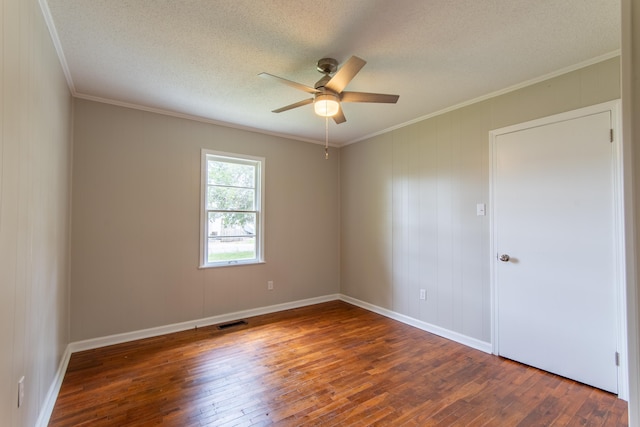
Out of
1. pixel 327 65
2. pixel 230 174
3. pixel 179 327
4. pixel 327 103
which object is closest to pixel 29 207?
pixel 327 103

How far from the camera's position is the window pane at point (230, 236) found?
12.6ft

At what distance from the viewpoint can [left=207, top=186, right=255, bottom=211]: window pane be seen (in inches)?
152

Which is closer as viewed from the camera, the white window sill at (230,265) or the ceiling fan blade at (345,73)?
the ceiling fan blade at (345,73)

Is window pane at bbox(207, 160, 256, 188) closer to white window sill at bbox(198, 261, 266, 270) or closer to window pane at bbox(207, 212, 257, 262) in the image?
window pane at bbox(207, 212, 257, 262)

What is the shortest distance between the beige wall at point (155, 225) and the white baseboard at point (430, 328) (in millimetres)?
1070

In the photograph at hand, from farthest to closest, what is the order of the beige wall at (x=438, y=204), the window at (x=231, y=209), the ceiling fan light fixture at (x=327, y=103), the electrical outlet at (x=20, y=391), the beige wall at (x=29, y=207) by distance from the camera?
the window at (x=231, y=209)
the beige wall at (x=438, y=204)
the ceiling fan light fixture at (x=327, y=103)
the electrical outlet at (x=20, y=391)
the beige wall at (x=29, y=207)

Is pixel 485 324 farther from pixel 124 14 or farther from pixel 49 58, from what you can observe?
pixel 49 58

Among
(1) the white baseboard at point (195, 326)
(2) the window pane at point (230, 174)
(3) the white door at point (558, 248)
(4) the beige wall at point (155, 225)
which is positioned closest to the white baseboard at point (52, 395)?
(1) the white baseboard at point (195, 326)

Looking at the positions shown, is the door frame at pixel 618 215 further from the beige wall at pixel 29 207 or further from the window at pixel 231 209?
the beige wall at pixel 29 207

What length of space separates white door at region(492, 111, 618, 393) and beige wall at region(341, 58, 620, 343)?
18 centimetres

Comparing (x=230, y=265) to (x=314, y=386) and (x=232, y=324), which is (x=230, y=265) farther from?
(x=314, y=386)

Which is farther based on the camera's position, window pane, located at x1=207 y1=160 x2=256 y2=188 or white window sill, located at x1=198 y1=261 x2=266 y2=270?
window pane, located at x1=207 y1=160 x2=256 y2=188

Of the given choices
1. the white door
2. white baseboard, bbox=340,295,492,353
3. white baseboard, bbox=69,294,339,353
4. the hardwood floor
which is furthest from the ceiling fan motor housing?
white baseboard, bbox=69,294,339,353

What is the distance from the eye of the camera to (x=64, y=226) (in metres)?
2.70
